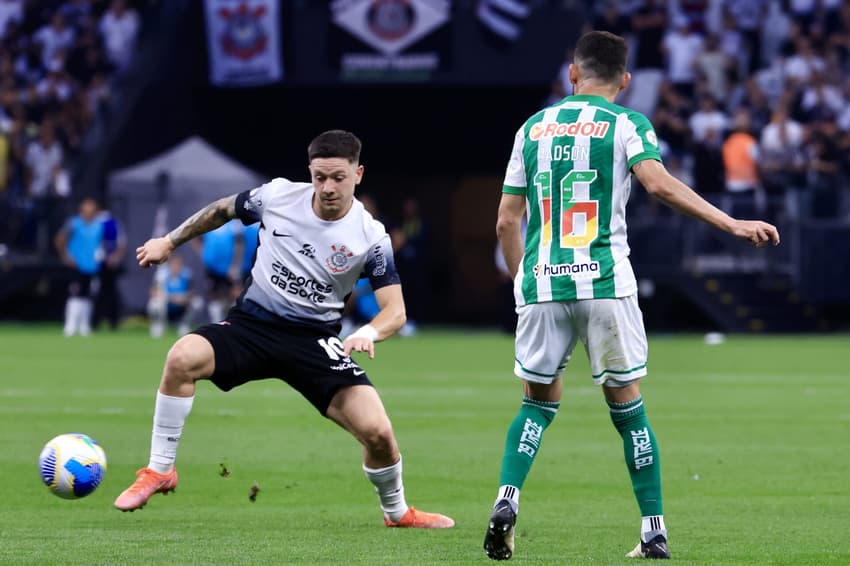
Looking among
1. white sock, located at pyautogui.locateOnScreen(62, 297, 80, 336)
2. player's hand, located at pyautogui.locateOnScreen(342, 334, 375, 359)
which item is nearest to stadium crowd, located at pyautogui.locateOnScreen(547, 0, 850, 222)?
white sock, located at pyautogui.locateOnScreen(62, 297, 80, 336)

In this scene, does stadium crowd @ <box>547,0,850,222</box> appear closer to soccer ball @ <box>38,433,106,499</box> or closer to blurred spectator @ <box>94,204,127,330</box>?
blurred spectator @ <box>94,204,127,330</box>

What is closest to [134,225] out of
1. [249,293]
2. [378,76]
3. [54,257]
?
[54,257]

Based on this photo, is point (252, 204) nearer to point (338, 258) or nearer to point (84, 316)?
point (338, 258)

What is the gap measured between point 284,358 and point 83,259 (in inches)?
862

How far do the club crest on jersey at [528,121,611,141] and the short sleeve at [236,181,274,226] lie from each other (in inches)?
70.1

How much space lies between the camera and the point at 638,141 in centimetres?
743

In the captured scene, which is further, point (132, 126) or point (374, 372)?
point (132, 126)

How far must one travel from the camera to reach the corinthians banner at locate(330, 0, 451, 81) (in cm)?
3234

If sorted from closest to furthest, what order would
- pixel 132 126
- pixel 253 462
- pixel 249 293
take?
pixel 249 293
pixel 253 462
pixel 132 126

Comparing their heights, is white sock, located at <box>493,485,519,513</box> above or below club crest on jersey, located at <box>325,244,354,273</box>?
below

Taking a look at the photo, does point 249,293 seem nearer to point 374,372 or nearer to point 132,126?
point 374,372

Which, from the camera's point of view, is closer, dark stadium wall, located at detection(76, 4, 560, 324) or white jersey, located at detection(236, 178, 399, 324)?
white jersey, located at detection(236, 178, 399, 324)

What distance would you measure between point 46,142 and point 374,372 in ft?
50.1

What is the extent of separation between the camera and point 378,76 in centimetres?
3291
